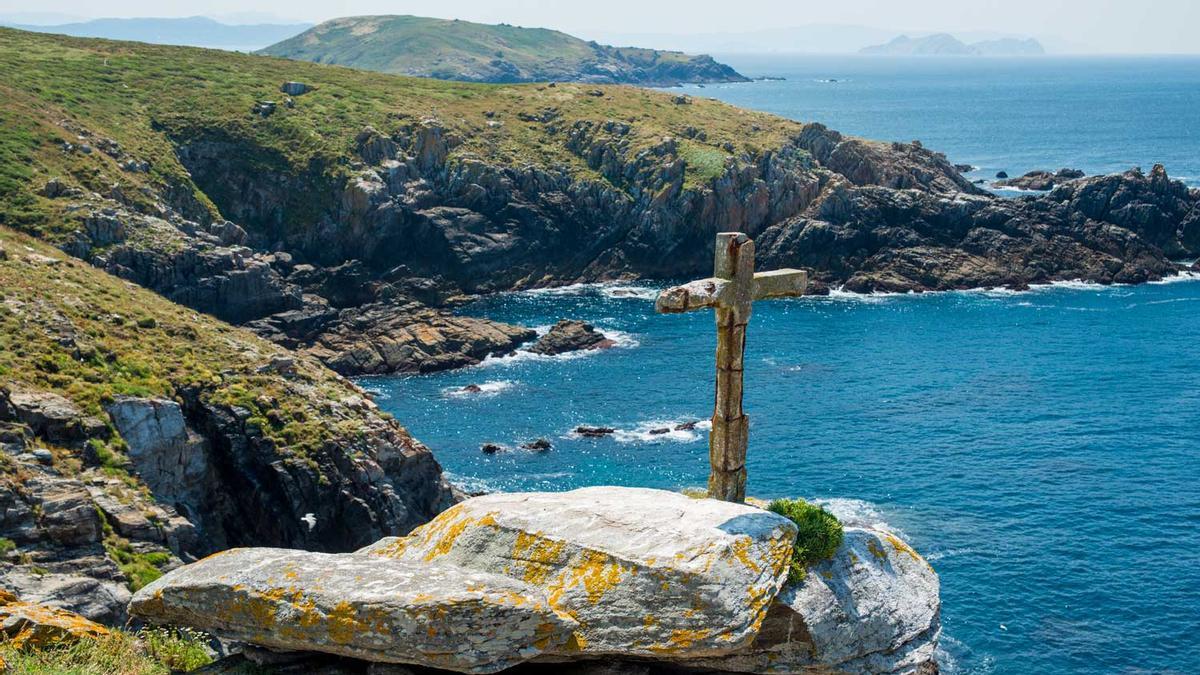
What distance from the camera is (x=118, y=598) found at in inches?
1051

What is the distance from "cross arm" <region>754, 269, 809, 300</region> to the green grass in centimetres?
1218

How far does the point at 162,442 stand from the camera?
42.4 metres

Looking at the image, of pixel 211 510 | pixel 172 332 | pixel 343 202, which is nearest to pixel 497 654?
pixel 211 510

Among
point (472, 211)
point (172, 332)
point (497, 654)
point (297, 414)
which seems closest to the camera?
point (497, 654)

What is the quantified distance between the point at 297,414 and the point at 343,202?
63088 mm

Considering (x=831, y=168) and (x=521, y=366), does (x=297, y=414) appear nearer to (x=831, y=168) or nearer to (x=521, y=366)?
(x=521, y=366)

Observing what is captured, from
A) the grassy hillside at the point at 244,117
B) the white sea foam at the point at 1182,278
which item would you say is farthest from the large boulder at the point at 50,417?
the white sea foam at the point at 1182,278

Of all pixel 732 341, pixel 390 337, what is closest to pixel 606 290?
pixel 390 337

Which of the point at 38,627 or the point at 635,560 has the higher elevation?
the point at 635,560

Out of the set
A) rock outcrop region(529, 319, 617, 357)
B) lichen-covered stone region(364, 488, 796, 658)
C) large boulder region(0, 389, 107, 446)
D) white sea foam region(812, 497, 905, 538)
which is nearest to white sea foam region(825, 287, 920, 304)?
rock outcrop region(529, 319, 617, 357)

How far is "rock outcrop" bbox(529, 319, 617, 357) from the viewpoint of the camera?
91.1 metres

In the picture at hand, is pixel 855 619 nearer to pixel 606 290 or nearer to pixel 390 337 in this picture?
pixel 390 337

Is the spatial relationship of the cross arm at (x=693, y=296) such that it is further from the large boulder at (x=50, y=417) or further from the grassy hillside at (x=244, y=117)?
the grassy hillside at (x=244, y=117)

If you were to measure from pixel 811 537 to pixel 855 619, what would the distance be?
4.96ft
